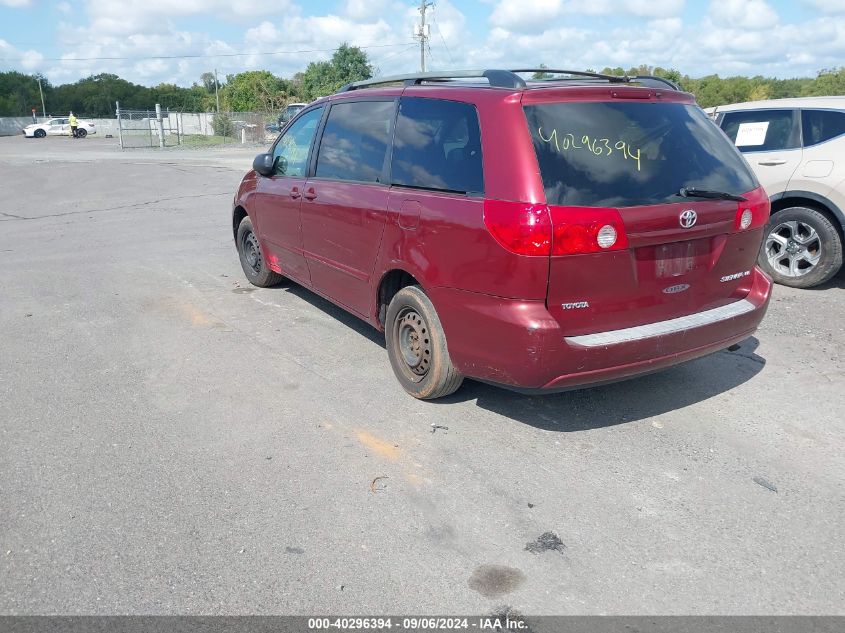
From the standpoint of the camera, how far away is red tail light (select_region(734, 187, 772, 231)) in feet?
13.1

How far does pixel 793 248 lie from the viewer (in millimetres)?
7035

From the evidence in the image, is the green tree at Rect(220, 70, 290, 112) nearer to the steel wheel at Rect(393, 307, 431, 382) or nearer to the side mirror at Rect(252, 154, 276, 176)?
the side mirror at Rect(252, 154, 276, 176)

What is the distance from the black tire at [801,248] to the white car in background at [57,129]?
58.6 meters

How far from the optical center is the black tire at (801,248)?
22.1ft

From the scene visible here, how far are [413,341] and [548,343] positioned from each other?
1.19 meters

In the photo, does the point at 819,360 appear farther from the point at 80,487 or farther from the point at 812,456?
the point at 80,487

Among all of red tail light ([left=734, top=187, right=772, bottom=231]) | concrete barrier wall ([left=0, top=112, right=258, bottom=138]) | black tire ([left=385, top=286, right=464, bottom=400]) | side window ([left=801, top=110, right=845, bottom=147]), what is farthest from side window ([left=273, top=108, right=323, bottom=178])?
concrete barrier wall ([left=0, top=112, right=258, bottom=138])

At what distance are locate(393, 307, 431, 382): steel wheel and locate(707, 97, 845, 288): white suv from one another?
4595 millimetres

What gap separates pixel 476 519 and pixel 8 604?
6.29 ft

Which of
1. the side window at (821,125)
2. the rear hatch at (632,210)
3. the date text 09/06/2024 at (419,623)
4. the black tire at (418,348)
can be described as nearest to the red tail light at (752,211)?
the rear hatch at (632,210)

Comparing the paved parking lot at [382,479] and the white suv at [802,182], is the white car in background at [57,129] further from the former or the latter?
the white suv at [802,182]

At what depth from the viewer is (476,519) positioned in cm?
320

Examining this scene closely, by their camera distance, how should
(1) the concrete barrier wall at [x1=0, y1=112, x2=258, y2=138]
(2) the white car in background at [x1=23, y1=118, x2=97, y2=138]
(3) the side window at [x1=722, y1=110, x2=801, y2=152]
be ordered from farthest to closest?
1. (2) the white car in background at [x1=23, y1=118, x2=97, y2=138]
2. (1) the concrete barrier wall at [x1=0, y1=112, x2=258, y2=138]
3. (3) the side window at [x1=722, y1=110, x2=801, y2=152]

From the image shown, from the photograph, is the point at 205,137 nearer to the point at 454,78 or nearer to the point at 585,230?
the point at 454,78
